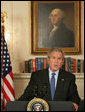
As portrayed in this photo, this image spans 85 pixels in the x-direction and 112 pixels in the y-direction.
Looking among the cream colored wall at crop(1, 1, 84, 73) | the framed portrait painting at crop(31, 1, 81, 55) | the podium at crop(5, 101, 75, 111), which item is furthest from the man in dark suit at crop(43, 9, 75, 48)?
the podium at crop(5, 101, 75, 111)

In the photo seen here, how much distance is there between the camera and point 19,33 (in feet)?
18.8

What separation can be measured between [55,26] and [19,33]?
864 mm

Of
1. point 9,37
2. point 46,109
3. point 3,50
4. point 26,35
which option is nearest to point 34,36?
point 26,35

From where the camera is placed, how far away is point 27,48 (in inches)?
226

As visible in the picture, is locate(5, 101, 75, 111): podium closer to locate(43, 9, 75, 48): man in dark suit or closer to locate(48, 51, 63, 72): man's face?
locate(48, 51, 63, 72): man's face

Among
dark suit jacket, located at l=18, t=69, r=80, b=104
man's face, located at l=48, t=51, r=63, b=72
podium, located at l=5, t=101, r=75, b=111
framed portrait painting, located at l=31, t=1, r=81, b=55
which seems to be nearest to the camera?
podium, located at l=5, t=101, r=75, b=111

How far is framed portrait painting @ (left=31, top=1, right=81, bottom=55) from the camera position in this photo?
5676 mm

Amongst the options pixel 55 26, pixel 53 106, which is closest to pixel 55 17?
pixel 55 26

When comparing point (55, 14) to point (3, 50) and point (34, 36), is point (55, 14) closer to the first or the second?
point (34, 36)

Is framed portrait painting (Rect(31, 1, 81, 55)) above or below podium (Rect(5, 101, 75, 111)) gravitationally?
above

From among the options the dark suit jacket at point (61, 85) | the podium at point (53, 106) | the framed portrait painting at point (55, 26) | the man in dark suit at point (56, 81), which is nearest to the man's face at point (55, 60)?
the man in dark suit at point (56, 81)

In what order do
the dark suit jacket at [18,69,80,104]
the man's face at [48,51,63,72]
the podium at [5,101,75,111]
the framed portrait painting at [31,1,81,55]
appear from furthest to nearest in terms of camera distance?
1. the framed portrait painting at [31,1,81,55]
2. the man's face at [48,51,63,72]
3. the dark suit jacket at [18,69,80,104]
4. the podium at [5,101,75,111]

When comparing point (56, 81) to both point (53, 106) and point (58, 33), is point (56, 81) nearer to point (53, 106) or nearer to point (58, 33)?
point (53, 106)

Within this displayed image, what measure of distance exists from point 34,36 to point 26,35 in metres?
0.19
